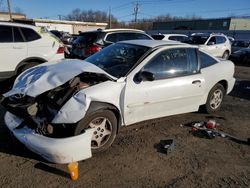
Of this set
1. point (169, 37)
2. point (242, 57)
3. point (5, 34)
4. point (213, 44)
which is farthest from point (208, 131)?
point (242, 57)

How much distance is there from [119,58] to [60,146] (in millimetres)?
2169

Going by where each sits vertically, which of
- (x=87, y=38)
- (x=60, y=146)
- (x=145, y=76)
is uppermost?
(x=87, y=38)

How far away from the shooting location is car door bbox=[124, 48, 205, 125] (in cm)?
395

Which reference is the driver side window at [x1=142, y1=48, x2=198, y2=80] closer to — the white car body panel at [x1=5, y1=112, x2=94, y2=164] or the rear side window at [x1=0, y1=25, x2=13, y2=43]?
the white car body panel at [x1=5, y1=112, x2=94, y2=164]

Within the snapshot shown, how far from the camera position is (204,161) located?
12.0 feet

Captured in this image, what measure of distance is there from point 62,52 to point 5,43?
1.65 m

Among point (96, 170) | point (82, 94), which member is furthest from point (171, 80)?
point (96, 170)

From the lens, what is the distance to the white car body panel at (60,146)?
118 inches

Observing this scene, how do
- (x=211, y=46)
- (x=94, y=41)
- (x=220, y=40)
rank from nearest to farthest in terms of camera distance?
1. (x=94, y=41)
2. (x=211, y=46)
3. (x=220, y=40)

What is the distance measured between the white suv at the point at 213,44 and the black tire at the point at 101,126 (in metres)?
11.6

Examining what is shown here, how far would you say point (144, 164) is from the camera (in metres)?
3.48

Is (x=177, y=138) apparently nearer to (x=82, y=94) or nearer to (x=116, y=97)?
(x=116, y=97)

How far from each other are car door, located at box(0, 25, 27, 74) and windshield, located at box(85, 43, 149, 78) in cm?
298

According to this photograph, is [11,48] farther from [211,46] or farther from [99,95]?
[211,46]
